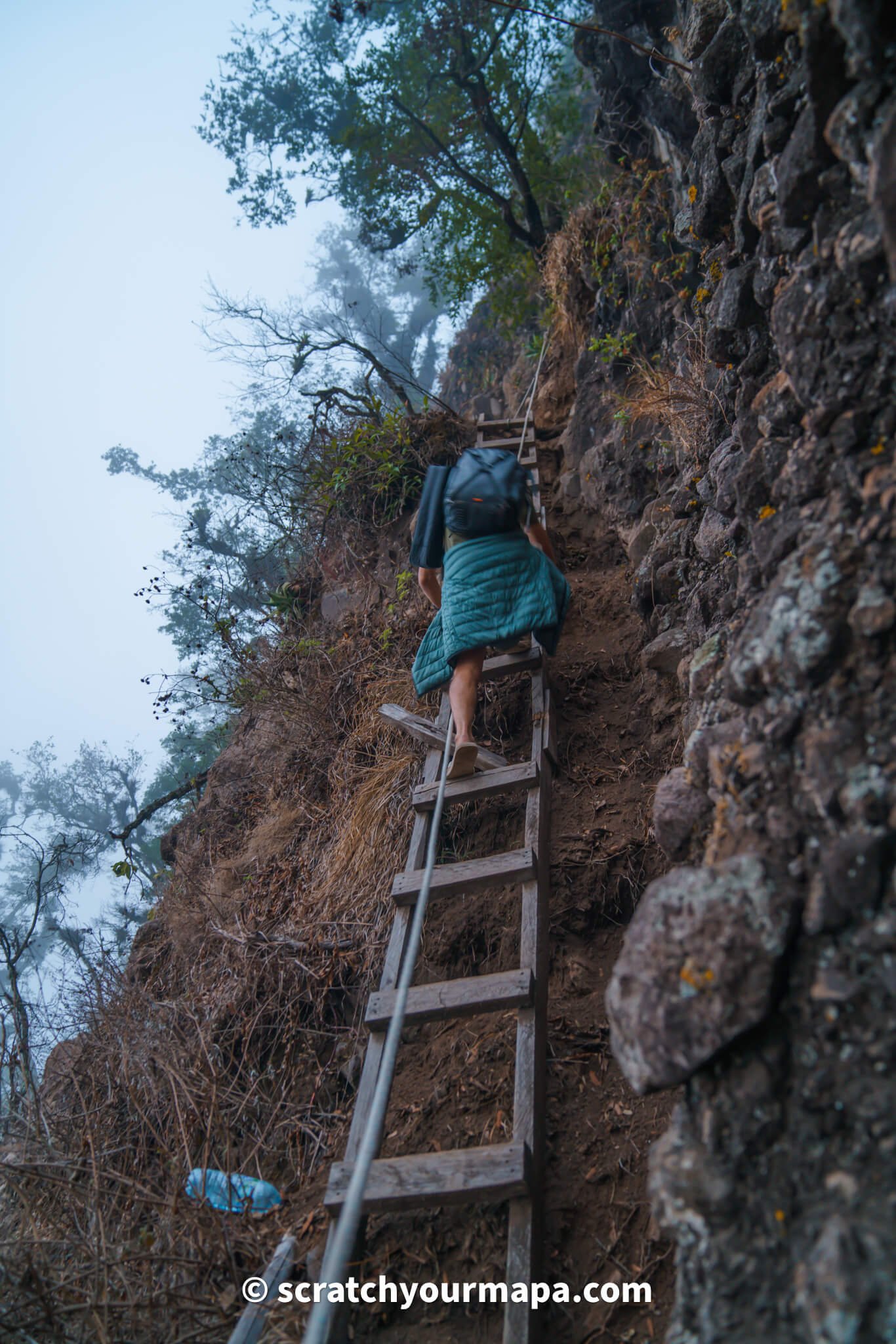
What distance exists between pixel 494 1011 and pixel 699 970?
48.4 inches

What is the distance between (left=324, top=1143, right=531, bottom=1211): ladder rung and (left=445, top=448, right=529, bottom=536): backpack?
247cm

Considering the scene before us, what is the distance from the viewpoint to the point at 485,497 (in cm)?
362

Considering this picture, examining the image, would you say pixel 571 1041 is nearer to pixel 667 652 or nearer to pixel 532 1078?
pixel 532 1078

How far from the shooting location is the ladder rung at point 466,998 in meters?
2.45

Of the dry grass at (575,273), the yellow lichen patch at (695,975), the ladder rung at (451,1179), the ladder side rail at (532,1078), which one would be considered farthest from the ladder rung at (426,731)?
the dry grass at (575,273)

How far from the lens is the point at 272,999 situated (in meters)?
3.42

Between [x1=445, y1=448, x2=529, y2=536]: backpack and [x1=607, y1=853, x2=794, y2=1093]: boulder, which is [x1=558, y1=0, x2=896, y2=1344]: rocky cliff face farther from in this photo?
[x1=445, y1=448, x2=529, y2=536]: backpack

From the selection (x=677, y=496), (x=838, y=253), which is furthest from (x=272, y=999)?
(x=838, y=253)

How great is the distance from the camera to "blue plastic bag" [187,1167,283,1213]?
8.07 feet

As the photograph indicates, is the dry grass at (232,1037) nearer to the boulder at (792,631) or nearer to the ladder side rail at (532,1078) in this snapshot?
the ladder side rail at (532,1078)

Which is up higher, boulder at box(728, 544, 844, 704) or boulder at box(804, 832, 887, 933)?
boulder at box(728, 544, 844, 704)

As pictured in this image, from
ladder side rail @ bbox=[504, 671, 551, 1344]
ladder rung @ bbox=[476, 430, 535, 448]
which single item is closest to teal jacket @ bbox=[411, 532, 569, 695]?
ladder side rail @ bbox=[504, 671, 551, 1344]

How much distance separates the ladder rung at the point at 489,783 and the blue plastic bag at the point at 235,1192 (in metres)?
1.45

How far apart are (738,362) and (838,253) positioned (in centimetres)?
99
